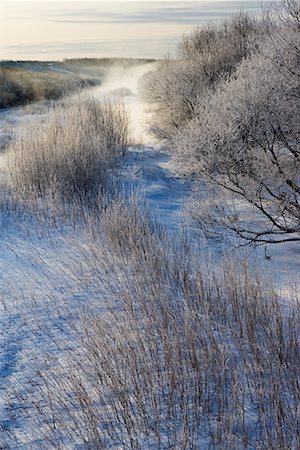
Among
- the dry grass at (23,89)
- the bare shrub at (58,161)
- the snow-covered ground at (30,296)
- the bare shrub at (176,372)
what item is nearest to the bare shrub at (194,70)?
the bare shrub at (58,161)

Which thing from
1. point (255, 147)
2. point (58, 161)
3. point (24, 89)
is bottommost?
point (58, 161)

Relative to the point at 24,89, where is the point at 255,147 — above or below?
below

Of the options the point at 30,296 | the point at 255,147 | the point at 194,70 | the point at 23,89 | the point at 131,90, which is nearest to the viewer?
the point at 30,296

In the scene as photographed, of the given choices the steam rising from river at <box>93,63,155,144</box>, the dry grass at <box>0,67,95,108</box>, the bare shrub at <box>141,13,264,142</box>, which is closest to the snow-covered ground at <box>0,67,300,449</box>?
the bare shrub at <box>141,13,264,142</box>

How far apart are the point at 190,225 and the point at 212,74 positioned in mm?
10051

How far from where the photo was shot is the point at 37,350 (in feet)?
12.8

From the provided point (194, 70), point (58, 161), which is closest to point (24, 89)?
point (194, 70)

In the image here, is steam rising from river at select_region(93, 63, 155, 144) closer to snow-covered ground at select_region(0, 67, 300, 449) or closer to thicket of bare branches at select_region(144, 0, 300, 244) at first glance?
thicket of bare branches at select_region(144, 0, 300, 244)

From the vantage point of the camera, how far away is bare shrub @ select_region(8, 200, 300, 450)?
2734mm

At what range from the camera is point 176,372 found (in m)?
3.18

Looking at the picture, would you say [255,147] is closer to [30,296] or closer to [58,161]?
[58,161]

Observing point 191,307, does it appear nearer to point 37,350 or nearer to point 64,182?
point 37,350

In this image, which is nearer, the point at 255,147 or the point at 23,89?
the point at 255,147

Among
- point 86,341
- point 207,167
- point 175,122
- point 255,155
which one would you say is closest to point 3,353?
point 86,341
